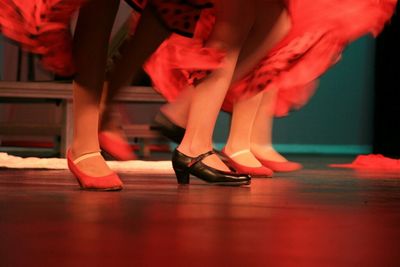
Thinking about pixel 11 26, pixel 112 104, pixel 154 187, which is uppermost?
pixel 11 26

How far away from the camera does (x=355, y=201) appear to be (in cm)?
143

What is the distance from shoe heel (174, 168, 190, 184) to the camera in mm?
1784

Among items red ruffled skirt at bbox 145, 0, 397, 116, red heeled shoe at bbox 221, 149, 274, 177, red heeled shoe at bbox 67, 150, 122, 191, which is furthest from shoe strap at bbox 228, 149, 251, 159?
red heeled shoe at bbox 67, 150, 122, 191

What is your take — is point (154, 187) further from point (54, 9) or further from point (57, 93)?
point (57, 93)

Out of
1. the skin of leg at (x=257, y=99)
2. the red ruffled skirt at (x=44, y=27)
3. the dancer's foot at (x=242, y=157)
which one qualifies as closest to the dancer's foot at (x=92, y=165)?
the red ruffled skirt at (x=44, y=27)

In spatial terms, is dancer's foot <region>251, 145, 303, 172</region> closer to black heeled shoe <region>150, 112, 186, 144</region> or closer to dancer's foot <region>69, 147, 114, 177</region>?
black heeled shoe <region>150, 112, 186, 144</region>

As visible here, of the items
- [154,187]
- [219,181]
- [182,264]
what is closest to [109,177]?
[154,187]

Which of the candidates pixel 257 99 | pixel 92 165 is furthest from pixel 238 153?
pixel 92 165

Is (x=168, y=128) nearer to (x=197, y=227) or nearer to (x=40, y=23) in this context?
(x=40, y=23)

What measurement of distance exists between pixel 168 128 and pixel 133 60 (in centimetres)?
18

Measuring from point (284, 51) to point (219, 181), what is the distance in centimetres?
42

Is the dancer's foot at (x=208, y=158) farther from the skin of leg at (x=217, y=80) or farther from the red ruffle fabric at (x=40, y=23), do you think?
the red ruffle fabric at (x=40, y=23)

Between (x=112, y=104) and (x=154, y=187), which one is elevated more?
(x=112, y=104)

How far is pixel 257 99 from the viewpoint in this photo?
7.30 ft
